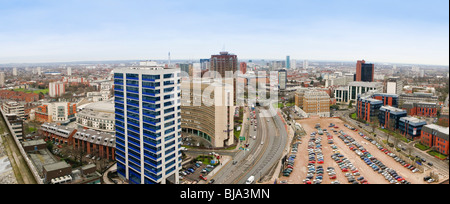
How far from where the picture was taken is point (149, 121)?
4.71 m

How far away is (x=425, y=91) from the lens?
9.15 meters

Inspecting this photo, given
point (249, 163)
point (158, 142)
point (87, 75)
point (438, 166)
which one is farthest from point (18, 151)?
point (87, 75)

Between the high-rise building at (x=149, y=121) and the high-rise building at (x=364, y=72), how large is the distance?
55.8ft

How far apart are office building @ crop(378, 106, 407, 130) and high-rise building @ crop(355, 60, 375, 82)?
35.3ft

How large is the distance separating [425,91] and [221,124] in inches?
253

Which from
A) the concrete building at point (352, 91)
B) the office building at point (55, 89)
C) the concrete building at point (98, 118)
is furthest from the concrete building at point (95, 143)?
the concrete building at point (352, 91)

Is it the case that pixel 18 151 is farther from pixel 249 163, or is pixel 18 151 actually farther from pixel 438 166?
pixel 438 166

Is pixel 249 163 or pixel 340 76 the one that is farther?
pixel 340 76

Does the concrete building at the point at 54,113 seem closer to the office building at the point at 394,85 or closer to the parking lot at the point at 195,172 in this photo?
the parking lot at the point at 195,172

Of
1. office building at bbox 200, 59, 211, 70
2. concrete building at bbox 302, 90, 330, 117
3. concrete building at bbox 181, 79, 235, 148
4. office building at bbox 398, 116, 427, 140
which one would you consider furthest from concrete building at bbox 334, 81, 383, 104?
concrete building at bbox 181, 79, 235, 148

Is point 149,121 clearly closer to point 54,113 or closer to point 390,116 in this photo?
point 54,113

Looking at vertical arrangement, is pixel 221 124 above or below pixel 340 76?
below

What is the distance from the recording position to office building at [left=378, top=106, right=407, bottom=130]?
8.19 meters

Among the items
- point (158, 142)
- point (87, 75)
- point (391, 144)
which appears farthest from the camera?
point (87, 75)
